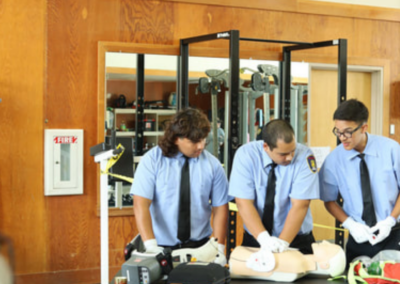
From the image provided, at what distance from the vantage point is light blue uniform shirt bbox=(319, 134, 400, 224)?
292 centimetres

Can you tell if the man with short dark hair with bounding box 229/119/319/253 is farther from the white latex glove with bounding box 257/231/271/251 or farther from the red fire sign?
the red fire sign

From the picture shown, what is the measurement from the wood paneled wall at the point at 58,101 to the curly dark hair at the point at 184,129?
8.20 feet

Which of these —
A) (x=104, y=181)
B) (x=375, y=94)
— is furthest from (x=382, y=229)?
(x=375, y=94)

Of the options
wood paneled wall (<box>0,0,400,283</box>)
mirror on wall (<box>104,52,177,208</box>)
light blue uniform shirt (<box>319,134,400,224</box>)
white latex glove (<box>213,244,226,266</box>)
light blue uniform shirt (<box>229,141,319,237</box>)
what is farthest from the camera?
mirror on wall (<box>104,52,177,208</box>)

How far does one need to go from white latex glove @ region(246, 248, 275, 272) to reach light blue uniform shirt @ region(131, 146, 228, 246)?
432 millimetres

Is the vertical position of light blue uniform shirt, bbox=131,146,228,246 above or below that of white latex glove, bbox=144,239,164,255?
above

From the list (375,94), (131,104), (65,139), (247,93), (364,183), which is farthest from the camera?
(375,94)

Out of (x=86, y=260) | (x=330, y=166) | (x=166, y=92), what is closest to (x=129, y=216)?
(x=86, y=260)

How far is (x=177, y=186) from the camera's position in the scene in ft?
9.05

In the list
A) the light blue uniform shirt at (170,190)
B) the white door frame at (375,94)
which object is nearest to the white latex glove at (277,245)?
the light blue uniform shirt at (170,190)

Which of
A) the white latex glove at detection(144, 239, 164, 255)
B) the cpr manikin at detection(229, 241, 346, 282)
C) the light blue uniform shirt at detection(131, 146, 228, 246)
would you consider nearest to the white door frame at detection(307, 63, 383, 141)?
the light blue uniform shirt at detection(131, 146, 228, 246)

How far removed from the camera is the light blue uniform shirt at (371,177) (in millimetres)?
2918

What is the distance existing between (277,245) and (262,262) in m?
0.19

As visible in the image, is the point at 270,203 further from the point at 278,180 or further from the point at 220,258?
the point at 220,258
